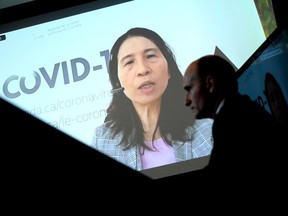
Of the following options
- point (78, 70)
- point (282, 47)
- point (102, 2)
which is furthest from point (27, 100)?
point (282, 47)

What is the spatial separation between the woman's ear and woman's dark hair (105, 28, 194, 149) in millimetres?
1080

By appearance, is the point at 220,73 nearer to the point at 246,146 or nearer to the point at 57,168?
the point at 246,146

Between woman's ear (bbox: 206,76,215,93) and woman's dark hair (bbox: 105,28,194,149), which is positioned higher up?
woman's dark hair (bbox: 105,28,194,149)

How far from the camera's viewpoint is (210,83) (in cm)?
147

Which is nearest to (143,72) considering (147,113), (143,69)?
(143,69)

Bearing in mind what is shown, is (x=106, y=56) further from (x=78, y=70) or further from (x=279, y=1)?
(x=279, y=1)

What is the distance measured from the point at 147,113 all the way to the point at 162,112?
0.09 m

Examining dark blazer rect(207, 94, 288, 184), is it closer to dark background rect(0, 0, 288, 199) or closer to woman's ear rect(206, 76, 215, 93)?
→ woman's ear rect(206, 76, 215, 93)

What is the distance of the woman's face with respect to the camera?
105 inches

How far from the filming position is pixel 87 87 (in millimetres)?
2732

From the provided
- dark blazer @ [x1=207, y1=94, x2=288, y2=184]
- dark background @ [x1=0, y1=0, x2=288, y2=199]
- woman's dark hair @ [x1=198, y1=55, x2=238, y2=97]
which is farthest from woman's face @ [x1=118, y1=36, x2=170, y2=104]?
Answer: dark blazer @ [x1=207, y1=94, x2=288, y2=184]

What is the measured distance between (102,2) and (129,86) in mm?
631

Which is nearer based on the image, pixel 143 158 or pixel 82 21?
pixel 143 158

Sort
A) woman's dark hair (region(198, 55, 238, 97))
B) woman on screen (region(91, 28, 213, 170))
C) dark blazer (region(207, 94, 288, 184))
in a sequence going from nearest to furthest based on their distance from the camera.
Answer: dark blazer (region(207, 94, 288, 184))
woman's dark hair (region(198, 55, 238, 97))
woman on screen (region(91, 28, 213, 170))
